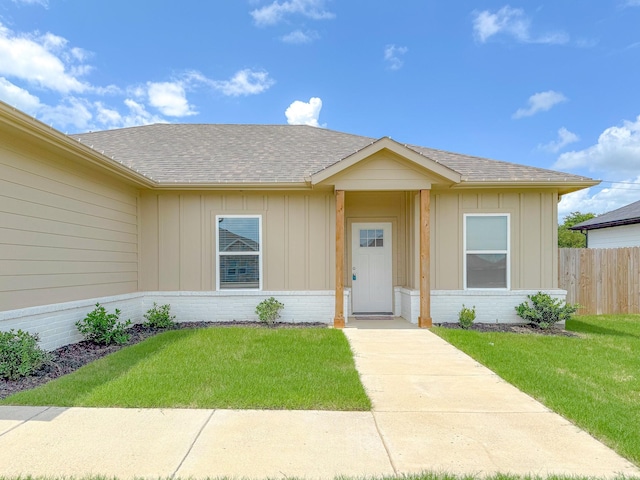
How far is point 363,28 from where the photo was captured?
14.2 meters

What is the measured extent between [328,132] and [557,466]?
10599 millimetres

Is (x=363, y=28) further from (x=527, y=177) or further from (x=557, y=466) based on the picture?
(x=557, y=466)

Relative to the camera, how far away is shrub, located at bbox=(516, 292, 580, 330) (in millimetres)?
8016

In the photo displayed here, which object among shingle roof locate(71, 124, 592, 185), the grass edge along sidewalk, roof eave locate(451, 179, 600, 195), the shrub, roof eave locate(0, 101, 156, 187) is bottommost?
the grass edge along sidewalk

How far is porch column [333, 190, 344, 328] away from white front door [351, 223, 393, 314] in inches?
60.9

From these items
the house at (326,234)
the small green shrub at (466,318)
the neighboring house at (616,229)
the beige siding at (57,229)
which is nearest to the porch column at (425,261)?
the house at (326,234)

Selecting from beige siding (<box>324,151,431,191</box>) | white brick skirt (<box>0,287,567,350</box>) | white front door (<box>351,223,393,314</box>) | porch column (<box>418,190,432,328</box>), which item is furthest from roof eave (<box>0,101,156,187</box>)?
porch column (<box>418,190,432,328</box>)

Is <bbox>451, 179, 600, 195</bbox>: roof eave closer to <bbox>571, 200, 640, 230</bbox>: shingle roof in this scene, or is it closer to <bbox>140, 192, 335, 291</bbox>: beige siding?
<bbox>140, 192, 335, 291</bbox>: beige siding

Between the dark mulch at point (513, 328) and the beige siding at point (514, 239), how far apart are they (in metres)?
0.85

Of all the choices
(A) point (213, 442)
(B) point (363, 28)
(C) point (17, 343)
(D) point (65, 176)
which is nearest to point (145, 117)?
(B) point (363, 28)

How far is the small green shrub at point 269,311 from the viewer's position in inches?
320

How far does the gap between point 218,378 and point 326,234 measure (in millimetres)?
4528

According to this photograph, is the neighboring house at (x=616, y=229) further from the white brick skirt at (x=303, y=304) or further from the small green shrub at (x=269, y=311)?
the small green shrub at (x=269, y=311)

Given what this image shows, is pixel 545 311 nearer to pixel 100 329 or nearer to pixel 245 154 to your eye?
pixel 245 154
